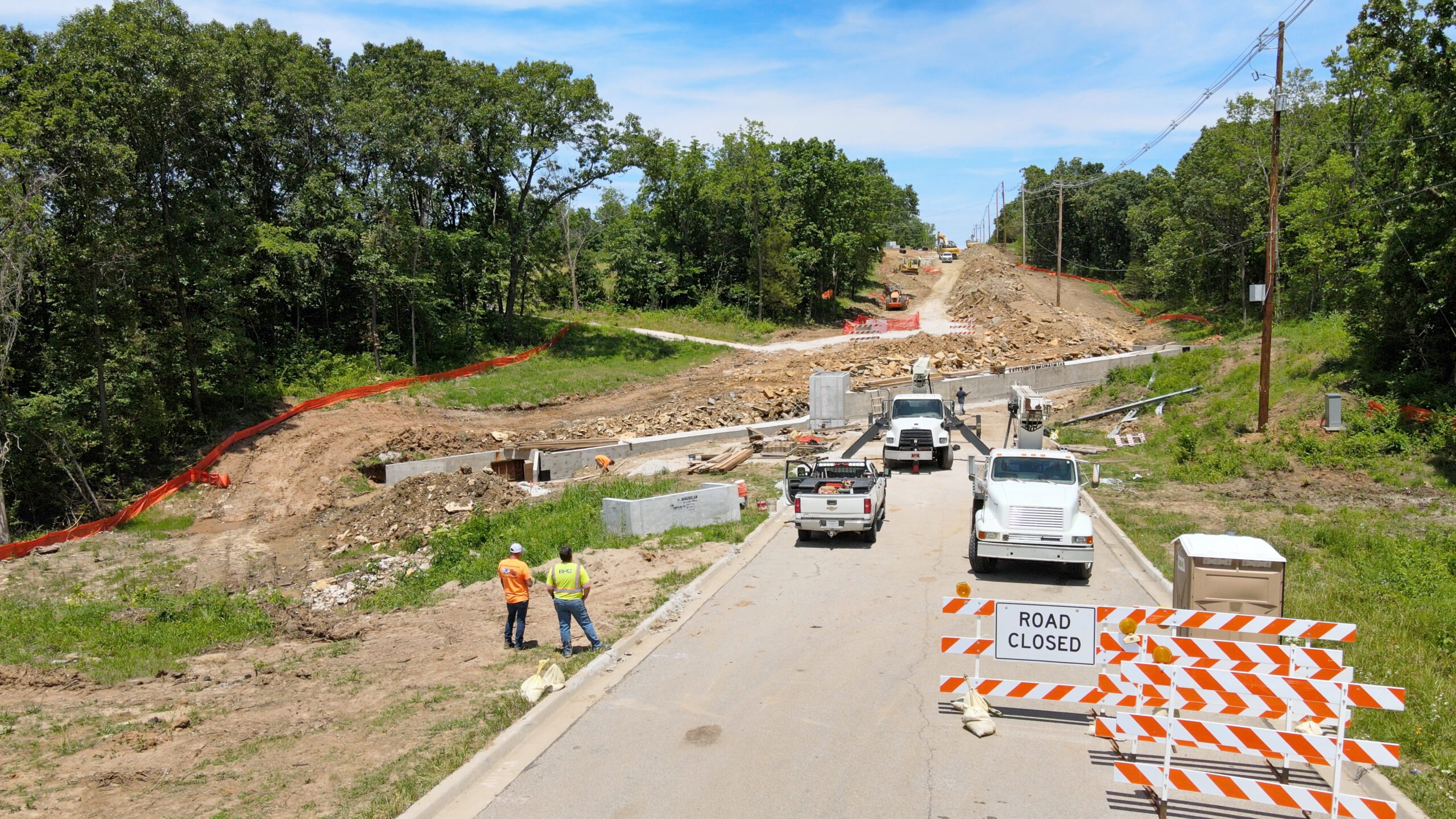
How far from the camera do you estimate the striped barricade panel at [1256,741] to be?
6730 mm

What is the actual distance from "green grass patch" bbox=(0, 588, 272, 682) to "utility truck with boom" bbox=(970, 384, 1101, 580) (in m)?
12.4

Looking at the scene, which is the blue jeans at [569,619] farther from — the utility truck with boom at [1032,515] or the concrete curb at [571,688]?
the utility truck with boom at [1032,515]

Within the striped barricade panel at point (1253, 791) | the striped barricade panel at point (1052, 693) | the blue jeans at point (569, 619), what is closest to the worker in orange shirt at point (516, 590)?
the blue jeans at point (569, 619)

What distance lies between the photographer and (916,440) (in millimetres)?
26422

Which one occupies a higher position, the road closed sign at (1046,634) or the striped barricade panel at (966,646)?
the road closed sign at (1046,634)

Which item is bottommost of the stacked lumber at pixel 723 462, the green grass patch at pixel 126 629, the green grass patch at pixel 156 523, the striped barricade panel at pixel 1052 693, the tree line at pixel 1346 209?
the green grass patch at pixel 156 523

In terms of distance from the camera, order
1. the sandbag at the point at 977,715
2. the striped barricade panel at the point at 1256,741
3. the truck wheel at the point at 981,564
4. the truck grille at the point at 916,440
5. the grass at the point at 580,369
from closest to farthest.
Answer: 1. the striped barricade panel at the point at 1256,741
2. the sandbag at the point at 977,715
3. the truck wheel at the point at 981,564
4. the truck grille at the point at 916,440
5. the grass at the point at 580,369

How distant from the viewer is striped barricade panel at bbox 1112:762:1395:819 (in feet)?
21.6

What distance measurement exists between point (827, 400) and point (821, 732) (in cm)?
2615

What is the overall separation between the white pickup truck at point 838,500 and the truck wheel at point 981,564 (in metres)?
2.61

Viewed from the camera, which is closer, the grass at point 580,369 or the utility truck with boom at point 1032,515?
the utility truck with boom at point 1032,515

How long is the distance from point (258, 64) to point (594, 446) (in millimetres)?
22936

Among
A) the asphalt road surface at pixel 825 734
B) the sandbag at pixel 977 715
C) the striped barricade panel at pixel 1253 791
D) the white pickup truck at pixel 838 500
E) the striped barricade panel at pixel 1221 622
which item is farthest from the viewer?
the white pickup truck at pixel 838 500

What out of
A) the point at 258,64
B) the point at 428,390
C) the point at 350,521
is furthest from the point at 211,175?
the point at 350,521
